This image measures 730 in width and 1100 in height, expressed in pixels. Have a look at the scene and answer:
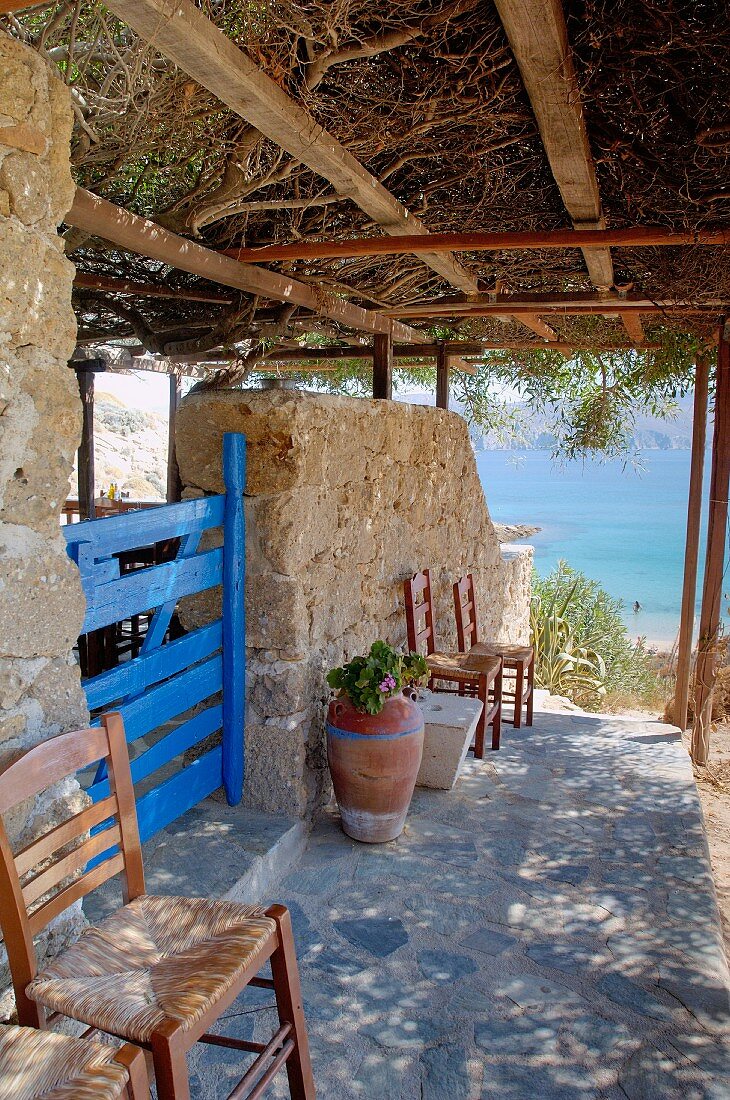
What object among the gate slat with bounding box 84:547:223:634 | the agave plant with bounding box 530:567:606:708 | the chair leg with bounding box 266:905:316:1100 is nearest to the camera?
the chair leg with bounding box 266:905:316:1100

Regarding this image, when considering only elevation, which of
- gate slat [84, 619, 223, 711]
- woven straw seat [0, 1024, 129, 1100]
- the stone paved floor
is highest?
gate slat [84, 619, 223, 711]

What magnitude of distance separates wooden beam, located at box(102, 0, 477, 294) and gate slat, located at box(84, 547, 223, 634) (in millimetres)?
1297

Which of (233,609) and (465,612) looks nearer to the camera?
(233,609)

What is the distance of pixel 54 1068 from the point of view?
53.0 inches

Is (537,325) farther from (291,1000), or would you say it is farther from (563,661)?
(291,1000)

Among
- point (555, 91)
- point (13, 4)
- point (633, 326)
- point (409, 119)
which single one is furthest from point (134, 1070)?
point (633, 326)

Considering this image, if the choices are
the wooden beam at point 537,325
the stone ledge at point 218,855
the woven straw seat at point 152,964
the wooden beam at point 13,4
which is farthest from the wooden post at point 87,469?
the wooden beam at point 13,4

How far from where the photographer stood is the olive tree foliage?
6.07 metres

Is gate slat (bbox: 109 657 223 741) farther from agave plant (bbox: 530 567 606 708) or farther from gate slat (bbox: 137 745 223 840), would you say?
agave plant (bbox: 530 567 606 708)

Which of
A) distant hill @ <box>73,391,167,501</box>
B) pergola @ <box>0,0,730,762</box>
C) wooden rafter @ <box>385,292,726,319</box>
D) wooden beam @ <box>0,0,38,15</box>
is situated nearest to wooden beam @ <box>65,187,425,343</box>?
pergola @ <box>0,0,730,762</box>

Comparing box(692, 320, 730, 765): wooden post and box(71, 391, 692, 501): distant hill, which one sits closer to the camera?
box(692, 320, 730, 765): wooden post

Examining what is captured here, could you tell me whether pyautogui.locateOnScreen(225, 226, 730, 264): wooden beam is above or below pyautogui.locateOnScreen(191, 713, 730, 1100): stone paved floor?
above

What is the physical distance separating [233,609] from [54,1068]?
6.23ft

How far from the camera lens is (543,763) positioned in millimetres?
4449
